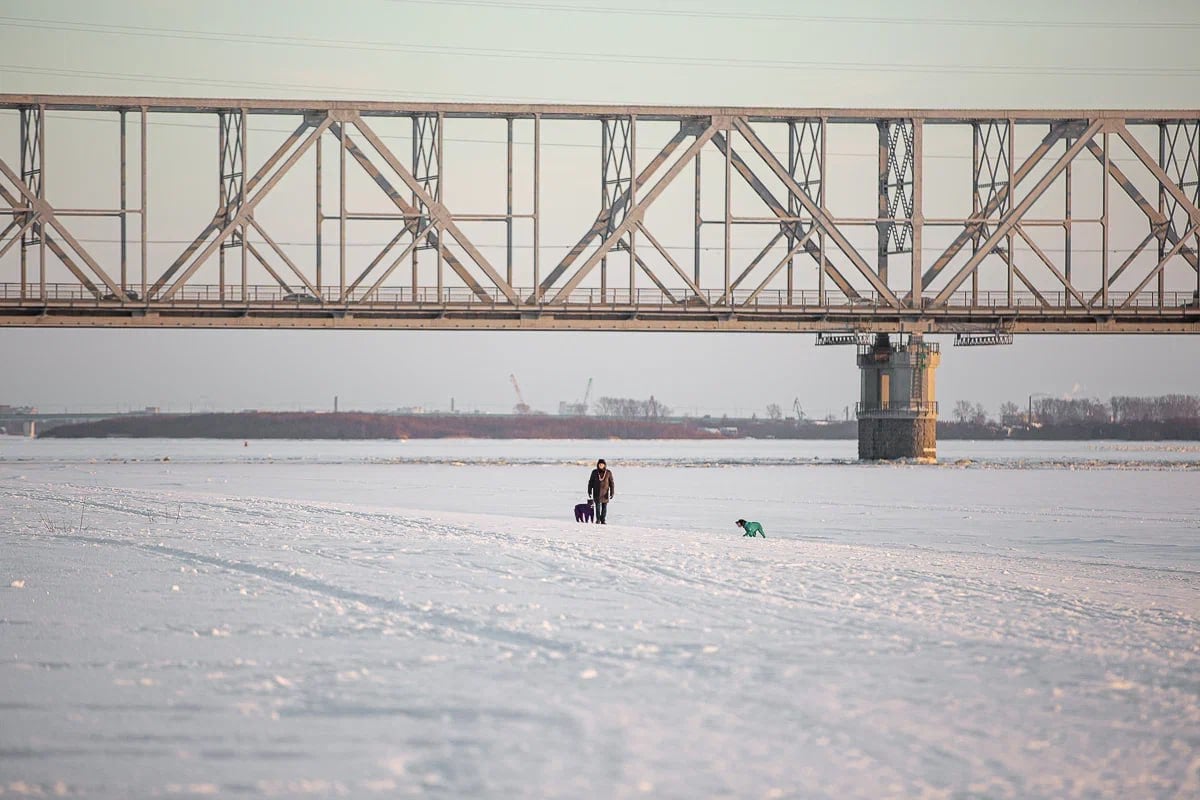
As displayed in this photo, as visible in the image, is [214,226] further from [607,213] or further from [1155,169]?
[1155,169]

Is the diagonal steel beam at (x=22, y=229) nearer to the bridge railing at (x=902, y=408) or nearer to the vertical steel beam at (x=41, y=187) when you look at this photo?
the vertical steel beam at (x=41, y=187)

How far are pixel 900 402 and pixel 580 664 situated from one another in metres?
57.0

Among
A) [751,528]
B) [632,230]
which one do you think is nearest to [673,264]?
[632,230]

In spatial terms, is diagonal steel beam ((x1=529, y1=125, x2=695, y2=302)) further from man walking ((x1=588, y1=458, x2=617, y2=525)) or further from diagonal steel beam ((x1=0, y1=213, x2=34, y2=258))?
man walking ((x1=588, y1=458, x2=617, y2=525))

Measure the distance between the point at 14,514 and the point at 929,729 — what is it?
18.1m

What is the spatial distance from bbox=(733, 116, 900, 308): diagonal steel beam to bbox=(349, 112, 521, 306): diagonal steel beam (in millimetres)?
12621

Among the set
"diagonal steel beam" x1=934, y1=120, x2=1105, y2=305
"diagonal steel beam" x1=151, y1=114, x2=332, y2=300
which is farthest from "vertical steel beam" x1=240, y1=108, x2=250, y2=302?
"diagonal steel beam" x1=934, y1=120, x2=1105, y2=305

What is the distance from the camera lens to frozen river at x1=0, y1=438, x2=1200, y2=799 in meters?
7.07

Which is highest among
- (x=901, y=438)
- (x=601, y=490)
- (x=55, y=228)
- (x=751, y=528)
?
(x=55, y=228)

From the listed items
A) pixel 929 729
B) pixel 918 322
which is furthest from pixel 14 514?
pixel 918 322

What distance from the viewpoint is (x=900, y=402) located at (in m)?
64.6

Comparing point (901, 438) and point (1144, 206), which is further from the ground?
point (1144, 206)

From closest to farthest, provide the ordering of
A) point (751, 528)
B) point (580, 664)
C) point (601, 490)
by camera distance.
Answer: point (580, 664)
point (751, 528)
point (601, 490)

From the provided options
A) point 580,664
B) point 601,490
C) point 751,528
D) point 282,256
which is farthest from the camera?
point 282,256
